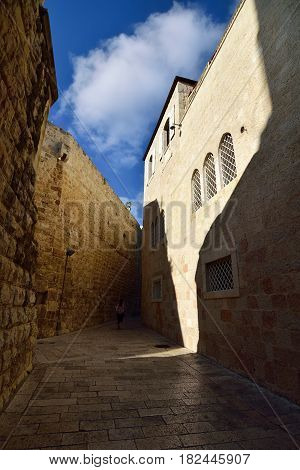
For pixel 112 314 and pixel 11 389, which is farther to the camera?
pixel 112 314

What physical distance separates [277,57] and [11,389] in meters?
5.69

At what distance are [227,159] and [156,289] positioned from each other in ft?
19.0

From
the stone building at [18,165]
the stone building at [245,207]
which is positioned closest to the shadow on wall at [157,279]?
the stone building at [245,207]

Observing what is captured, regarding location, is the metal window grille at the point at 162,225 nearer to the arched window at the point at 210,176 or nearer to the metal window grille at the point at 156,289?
the metal window grille at the point at 156,289

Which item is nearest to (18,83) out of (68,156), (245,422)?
(245,422)

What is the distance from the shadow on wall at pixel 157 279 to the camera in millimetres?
7497

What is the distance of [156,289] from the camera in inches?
374

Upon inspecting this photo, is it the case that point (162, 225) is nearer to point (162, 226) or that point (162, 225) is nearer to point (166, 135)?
point (162, 226)

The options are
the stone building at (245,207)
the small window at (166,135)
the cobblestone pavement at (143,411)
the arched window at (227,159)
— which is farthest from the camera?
the small window at (166,135)

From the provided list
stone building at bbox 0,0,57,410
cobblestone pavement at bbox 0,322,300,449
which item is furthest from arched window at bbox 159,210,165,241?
stone building at bbox 0,0,57,410

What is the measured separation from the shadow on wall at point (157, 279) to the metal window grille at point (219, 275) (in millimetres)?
2180

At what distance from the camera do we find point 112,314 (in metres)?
12.8

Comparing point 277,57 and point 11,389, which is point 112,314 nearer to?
point 11,389

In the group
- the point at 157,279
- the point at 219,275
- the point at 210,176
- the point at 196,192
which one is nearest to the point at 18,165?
the point at 219,275
